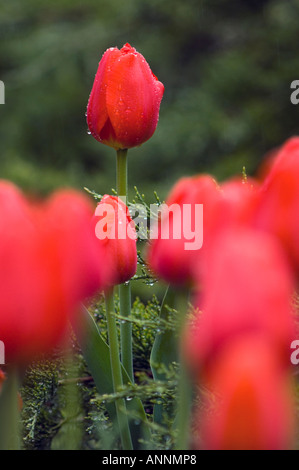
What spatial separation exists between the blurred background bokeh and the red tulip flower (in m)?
2.92

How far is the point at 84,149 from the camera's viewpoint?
502 cm

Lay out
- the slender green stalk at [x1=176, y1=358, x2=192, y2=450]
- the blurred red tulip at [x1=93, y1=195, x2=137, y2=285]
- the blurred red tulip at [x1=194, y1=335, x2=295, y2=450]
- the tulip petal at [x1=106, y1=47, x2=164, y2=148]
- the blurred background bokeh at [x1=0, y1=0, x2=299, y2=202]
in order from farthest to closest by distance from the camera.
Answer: the blurred background bokeh at [x1=0, y1=0, x2=299, y2=202] → the tulip petal at [x1=106, y1=47, x2=164, y2=148] → the blurred red tulip at [x1=93, y1=195, x2=137, y2=285] → the slender green stalk at [x1=176, y1=358, x2=192, y2=450] → the blurred red tulip at [x1=194, y1=335, x2=295, y2=450]

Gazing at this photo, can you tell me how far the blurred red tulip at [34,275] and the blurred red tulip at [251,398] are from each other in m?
0.08

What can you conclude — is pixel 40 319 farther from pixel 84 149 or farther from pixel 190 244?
pixel 84 149

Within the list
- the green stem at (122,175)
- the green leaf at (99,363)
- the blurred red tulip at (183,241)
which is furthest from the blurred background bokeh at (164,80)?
the blurred red tulip at (183,241)

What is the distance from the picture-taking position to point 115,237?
435 mm

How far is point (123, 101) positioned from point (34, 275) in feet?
0.92

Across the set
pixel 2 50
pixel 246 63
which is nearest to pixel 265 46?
pixel 246 63

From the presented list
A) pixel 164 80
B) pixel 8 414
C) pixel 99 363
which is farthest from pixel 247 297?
pixel 164 80

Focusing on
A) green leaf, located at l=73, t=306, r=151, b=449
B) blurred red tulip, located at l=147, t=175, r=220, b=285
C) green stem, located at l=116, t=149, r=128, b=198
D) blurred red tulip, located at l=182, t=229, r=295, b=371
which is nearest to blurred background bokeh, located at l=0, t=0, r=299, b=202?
green stem, located at l=116, t=149, r=128, b=198

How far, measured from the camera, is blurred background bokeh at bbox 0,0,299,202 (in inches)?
157

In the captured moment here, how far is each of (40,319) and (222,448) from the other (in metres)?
0.09

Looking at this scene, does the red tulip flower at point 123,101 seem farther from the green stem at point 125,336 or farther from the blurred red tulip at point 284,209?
the blurred red tulip at point 284,209

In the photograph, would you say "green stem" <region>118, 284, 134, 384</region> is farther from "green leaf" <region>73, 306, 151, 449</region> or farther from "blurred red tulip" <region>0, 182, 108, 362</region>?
"blurred red tulip" <region>0, 182, 108, 362</region>
